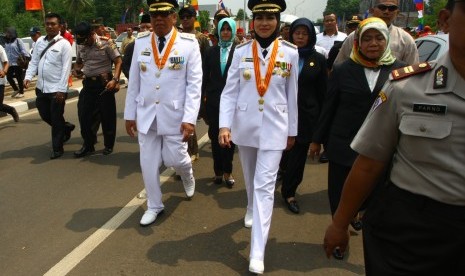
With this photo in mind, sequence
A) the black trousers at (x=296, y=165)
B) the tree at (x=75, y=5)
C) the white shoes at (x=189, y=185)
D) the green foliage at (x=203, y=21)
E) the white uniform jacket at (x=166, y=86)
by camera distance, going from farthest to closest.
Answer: the tree at (x=75, y=5), the green foliage at (x=203, y=21), the white shoes at (x=189, y=185), the black trousers at (x=296, y=165), the white uniform jacket at (x=166, y=86)

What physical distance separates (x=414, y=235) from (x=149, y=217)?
9.29 ft

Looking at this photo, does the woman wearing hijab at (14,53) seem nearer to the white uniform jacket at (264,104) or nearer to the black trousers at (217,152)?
the black trousers at (217,152)

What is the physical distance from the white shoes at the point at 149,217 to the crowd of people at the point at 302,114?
18mm

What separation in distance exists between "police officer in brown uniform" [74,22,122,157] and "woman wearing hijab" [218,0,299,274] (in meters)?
3.25

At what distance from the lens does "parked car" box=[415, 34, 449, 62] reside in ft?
15.5

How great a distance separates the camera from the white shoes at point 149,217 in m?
3.93

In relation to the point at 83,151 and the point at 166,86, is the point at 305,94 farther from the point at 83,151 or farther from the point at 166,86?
the point at 83,151

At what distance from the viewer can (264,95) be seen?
3359 mm

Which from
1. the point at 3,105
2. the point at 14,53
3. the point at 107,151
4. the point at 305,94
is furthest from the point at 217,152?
the point at 14,53

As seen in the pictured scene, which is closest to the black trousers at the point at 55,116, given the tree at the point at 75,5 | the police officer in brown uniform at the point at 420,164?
the police officer in brown uniform at the point at 420,164

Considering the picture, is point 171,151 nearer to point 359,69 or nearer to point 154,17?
point 154,17

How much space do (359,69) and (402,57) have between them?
3.75 ft

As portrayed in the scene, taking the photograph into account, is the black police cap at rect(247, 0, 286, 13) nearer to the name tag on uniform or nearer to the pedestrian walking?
the name tag on uniform

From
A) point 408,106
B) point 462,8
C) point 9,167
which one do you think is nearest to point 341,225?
point 408,106
